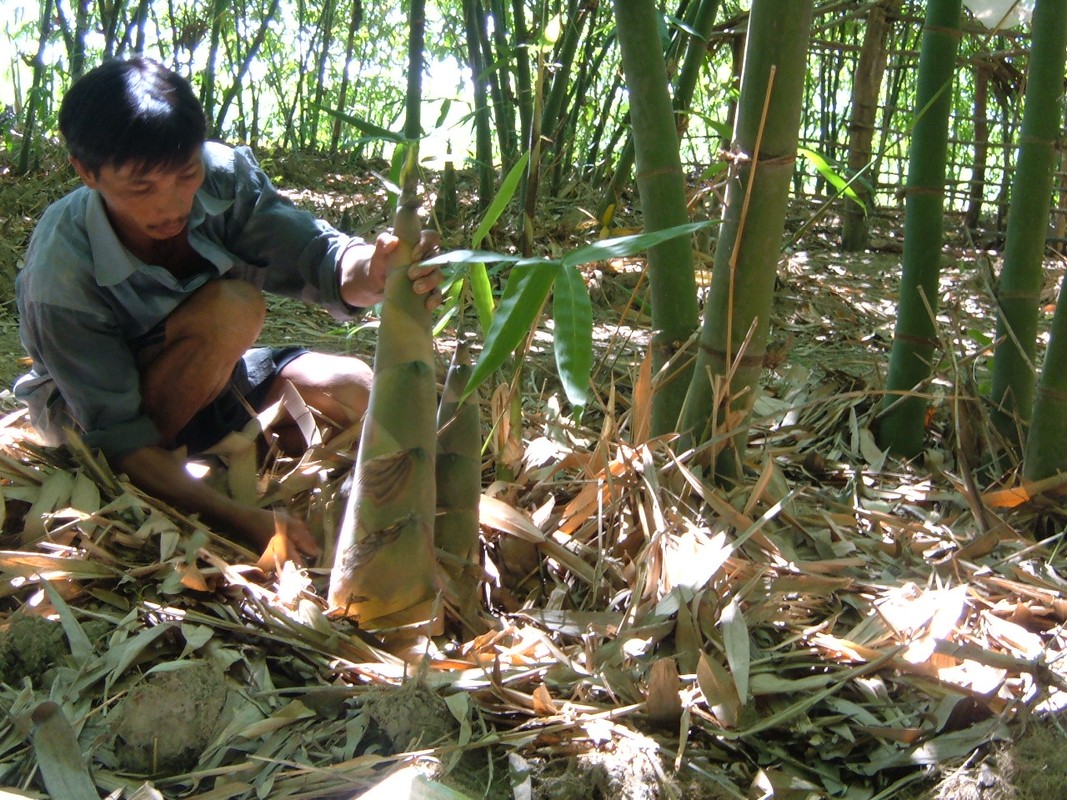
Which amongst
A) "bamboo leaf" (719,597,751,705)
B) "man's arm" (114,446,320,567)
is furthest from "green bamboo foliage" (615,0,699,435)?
"man's arm" (114,446,320,567)

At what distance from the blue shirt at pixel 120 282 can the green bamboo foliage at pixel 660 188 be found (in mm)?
468

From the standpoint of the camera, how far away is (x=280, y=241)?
5.27 feet

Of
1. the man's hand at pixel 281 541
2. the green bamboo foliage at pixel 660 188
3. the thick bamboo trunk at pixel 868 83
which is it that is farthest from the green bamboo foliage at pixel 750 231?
the thick bamboo trunk at pixel 868 83

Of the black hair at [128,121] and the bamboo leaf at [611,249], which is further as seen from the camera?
the black hair at [128,121]

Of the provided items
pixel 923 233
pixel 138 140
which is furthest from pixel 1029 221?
pixel 138 140

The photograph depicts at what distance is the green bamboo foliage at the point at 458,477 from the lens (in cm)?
122

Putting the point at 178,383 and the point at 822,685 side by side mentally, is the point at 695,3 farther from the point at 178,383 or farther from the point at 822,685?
the point at 822,685

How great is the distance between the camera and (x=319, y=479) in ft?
5.03

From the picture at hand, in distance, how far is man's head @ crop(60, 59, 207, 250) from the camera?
1.36m

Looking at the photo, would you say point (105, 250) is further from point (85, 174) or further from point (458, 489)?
point (458, 489)

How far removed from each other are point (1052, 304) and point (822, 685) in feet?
6.83

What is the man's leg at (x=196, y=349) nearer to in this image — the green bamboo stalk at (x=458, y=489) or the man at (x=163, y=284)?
the man at (x=163, y=284)

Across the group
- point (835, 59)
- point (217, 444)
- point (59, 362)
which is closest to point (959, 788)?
point (217, 444)

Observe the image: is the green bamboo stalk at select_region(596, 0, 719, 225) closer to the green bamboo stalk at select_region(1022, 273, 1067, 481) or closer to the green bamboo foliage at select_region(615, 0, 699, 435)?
the green bamboo foliage at select_region(615, 0, 699, 435)
